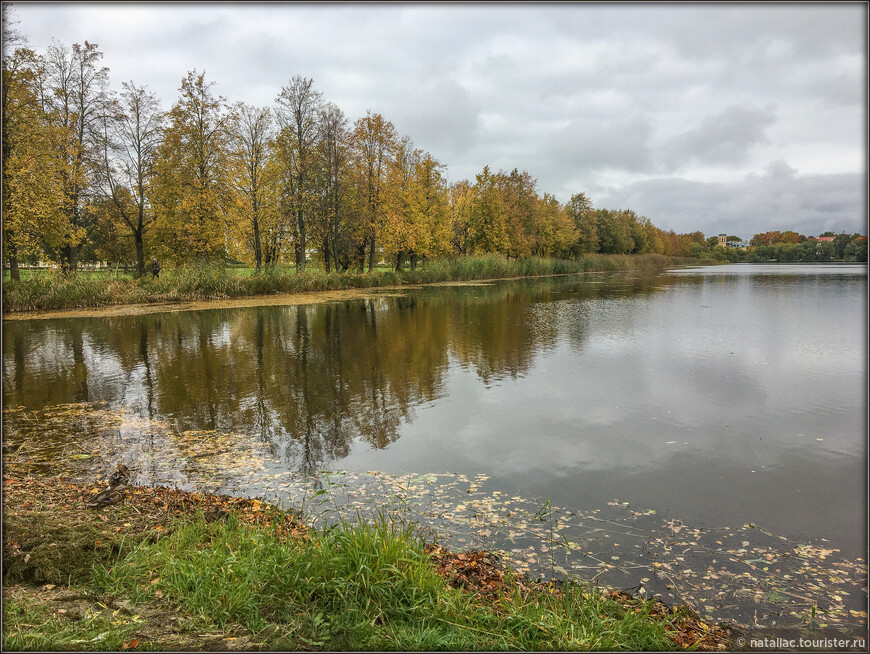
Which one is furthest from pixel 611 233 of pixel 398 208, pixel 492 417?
pixel 492 417

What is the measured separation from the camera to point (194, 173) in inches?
1362

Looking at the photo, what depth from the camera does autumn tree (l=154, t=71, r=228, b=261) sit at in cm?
A: 3378

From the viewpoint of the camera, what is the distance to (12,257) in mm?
24453

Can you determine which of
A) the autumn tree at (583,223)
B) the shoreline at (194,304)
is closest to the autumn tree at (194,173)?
the shoreline at (194,304)

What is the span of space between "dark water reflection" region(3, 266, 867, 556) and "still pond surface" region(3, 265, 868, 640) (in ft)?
0.15

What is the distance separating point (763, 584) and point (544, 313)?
19.2m

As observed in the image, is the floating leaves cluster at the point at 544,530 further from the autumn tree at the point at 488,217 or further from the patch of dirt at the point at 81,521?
the autumn tree at the point at 488,217

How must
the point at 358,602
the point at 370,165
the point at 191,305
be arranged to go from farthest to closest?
the point at 370,165 → the point at 191,305 → the point at 358,602

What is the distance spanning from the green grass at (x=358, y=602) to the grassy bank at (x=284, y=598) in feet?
0.03

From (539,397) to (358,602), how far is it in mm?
7009

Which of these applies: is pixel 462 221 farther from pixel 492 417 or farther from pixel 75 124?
pixel 492 417

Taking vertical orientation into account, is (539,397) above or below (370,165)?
below

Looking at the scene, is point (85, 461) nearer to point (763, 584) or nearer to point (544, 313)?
point (763, 584)

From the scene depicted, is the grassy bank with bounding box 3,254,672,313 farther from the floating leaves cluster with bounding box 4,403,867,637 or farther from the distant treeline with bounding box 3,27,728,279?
the floating leaves cluster with bounding box 4,403,867,637
